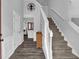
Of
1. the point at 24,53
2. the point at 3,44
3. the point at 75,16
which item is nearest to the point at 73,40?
the point at 75,16

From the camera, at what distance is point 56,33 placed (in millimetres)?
9172

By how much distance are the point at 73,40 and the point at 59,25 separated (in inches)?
84.9

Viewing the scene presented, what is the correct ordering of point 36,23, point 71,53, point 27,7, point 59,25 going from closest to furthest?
point 71,53, point 59,25, point 36,23, point 27,7

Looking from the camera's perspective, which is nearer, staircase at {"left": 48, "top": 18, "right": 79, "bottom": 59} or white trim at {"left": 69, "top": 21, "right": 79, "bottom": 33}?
staircase at {"left": 48, "top": 18, "right": 79, "bottom": 59}

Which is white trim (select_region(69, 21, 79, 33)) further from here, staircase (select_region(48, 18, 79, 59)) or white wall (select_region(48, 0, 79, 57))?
staircase (select_region(48, 18, 79, 59))

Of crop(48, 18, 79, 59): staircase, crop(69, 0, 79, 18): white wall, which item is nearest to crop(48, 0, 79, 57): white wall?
crop(69, 0, 79, 18): white wall

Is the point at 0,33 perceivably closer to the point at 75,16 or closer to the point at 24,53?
the point at 24,53

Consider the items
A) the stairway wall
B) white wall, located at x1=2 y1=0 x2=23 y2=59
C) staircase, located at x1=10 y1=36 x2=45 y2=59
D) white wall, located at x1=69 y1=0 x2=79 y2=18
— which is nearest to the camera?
white wall, located at x1=2 y1=0 x2=23 y2=59

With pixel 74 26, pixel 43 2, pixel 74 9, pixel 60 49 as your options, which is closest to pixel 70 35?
pixel 74 26

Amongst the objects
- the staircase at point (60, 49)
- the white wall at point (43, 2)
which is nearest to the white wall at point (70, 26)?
the staircase at point (60, 49)

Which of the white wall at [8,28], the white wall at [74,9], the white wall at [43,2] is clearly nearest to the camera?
the white wall at [8,28]

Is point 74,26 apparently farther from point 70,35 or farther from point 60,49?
point 60,49

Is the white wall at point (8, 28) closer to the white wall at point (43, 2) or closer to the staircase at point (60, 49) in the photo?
the staircase at point (60, 49)

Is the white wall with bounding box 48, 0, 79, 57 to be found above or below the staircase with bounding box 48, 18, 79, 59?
above
